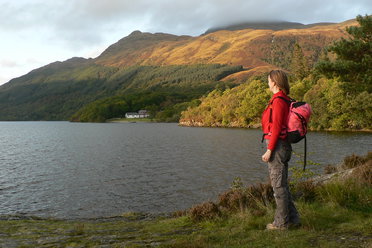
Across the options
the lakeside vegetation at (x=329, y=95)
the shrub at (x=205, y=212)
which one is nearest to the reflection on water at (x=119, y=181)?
the shrub at (x=205, y=212)

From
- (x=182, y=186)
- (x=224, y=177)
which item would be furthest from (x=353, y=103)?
(x=182, y=186)

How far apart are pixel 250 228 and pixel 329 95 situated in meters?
75.4

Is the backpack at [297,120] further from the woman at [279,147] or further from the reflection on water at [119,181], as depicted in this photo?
the reflection on water at [119,181]

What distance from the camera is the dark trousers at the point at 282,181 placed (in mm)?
7117

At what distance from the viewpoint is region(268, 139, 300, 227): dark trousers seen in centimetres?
A: 712

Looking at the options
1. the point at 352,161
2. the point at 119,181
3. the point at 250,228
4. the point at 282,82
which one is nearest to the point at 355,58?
the point at 352,161

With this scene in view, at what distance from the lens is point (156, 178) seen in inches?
1007

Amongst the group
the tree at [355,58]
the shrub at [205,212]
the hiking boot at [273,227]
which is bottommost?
the shrub at [205,212]

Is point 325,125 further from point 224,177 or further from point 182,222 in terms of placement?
point 182,222

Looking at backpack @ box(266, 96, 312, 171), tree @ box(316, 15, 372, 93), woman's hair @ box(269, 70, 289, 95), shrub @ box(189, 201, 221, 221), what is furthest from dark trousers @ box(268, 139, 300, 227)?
tree @ box(316, 15, 372, 93)

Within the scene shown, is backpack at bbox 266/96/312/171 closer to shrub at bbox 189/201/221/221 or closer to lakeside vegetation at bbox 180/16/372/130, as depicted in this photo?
shrub at bbox 189/201/221/221

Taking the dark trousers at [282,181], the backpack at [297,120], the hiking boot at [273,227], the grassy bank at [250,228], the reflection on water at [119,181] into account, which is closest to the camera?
the grassy bank at [250,228]

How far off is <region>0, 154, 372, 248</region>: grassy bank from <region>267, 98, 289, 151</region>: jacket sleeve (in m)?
2.14

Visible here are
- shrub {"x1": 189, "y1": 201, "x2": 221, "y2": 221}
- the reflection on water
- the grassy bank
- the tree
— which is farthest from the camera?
the tree
